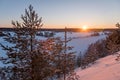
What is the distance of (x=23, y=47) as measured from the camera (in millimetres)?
17812

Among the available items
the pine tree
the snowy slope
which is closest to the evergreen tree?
the snowy slope

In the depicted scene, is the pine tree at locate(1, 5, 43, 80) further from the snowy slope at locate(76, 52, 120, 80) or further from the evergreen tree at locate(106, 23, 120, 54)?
the evergreen tree at locate(106, 23, 120, 54)

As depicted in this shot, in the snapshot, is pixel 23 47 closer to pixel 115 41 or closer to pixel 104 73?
pixel 104 73

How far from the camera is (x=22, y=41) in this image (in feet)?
59.0

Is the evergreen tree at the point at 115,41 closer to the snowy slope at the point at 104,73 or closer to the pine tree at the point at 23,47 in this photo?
the snowy slope at the point at 104,73

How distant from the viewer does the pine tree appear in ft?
57.9

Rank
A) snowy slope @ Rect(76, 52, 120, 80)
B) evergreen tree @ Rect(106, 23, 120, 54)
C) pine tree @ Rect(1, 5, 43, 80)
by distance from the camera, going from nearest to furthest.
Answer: pine tree @ Rect(1, 5, 43, 80), snowy slope @ Rect(76, 52, 120, 80), evergreen tree @ Rect(106, 23, 120, 54)

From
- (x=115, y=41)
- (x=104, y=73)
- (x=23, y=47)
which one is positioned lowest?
(x=104, y=73)

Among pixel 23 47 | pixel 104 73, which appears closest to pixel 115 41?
pixel 104 73

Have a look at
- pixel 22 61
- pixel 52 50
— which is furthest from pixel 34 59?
pixel 52 50

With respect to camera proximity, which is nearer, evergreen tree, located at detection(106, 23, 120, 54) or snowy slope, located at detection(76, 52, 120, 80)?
snowy slope, located at detection(76, 52, 120, 80)

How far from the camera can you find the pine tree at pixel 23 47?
695 inches

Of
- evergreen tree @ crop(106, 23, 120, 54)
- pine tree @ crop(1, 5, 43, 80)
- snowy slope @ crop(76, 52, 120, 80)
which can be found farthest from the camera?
evergreen tree @ crop(106, 23, 120, 54)

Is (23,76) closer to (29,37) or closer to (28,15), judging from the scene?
(29,37)
